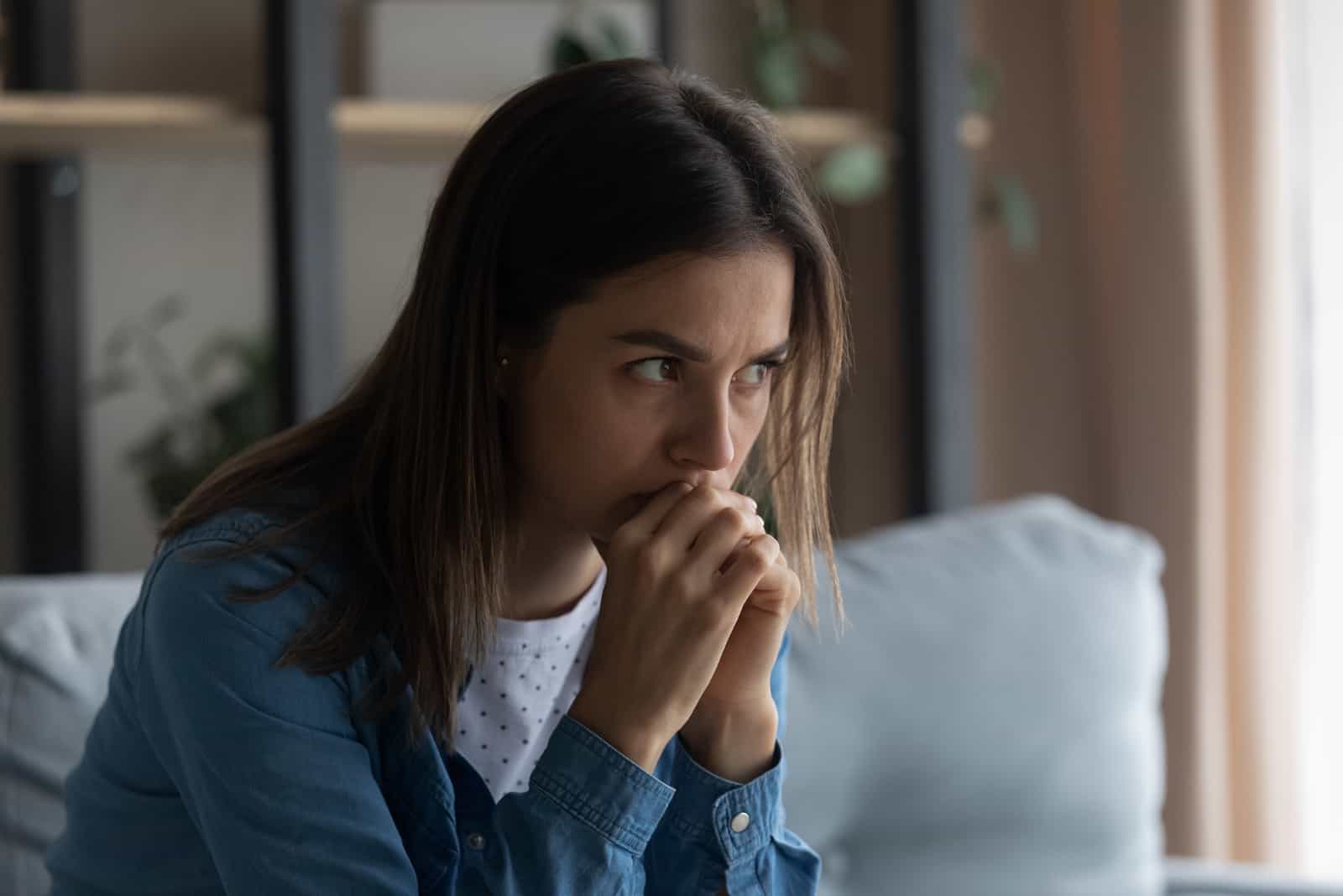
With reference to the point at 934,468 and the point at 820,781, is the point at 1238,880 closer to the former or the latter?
the point at 820,781

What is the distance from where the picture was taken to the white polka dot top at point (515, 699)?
108cm

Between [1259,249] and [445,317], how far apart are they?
1454 mm

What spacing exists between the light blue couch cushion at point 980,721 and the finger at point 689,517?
1.68 feet

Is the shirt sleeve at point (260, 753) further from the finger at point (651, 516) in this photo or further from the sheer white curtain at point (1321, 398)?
the sheer white curtain at point (1321, 398)

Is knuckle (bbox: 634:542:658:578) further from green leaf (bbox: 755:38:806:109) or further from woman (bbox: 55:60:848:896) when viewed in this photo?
green leaf (bbox: 755:38:806:109)

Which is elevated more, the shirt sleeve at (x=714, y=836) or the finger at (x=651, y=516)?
the finger at (x=651, y=516)

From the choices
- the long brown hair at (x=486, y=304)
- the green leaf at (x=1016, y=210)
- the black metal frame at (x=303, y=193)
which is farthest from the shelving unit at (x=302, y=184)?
the long brown hair at (x=486, y=304)

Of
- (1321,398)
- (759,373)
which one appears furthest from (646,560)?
(1321,398)

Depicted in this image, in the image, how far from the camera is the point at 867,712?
1.45 meters

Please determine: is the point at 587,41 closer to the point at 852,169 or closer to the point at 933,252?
the point at 852,169

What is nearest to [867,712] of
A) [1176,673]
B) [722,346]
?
[722,346]

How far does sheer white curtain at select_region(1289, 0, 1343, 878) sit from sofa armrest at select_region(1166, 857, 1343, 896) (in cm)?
52

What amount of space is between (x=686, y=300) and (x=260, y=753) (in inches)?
A: 14.7

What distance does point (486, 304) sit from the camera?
3.05ft
